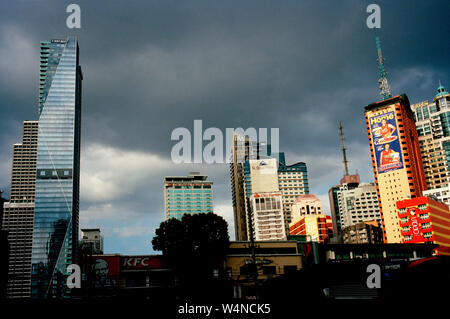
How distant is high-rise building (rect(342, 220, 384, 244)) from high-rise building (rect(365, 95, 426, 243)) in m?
6.56

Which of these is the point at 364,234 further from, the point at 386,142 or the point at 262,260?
the point at 262,260

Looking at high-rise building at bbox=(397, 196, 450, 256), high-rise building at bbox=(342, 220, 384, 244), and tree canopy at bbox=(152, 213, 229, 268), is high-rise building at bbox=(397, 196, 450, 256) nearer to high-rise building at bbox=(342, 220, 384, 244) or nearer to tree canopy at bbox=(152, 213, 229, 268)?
high-rise building at bbox=(342, 220, 384, 244)

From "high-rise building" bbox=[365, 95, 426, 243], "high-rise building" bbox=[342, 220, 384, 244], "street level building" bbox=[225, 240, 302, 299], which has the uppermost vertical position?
"high-rise building" bbox=[365, 95, 426, 243]

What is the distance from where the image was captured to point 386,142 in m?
159

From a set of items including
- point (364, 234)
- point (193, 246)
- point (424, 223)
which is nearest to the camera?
point (193, 246)

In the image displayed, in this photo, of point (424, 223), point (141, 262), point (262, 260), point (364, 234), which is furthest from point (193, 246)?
point (364, 234)

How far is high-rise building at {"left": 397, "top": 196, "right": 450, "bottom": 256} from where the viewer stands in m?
122

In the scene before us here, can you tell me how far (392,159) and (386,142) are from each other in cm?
703

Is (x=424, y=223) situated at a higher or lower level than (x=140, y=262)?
higher

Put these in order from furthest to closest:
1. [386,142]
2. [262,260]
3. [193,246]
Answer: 1. [386,142]
2. [262,260]
3. [193,246]

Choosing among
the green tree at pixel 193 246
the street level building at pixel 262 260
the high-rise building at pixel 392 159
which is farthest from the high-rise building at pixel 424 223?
the green tree at pixel 193 246

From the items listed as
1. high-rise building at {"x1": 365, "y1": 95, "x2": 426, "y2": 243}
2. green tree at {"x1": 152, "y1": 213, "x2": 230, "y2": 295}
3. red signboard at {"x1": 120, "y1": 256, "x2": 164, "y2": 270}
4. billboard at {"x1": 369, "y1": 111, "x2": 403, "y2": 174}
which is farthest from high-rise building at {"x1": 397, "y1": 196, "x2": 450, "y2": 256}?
red signboard at {"x1": 120, "y1": 256, "x2": 164, "y2": 270}

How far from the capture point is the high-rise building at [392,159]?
153500mm
